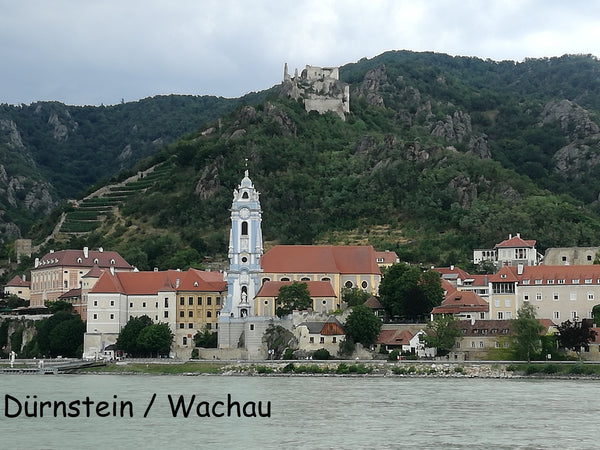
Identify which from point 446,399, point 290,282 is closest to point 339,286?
point 290,282

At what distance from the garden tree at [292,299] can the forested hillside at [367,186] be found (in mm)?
28582

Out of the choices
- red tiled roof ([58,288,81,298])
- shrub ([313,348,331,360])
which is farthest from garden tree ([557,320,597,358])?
red tiled roof ([58,288,81,298])

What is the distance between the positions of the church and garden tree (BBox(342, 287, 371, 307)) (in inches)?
31.4

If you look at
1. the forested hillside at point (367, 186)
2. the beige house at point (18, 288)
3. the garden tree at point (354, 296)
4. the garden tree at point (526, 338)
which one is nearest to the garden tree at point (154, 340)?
the garden tree at point (354, 296)

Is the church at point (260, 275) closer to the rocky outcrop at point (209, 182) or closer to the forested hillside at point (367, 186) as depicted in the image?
the forested hillside at point (367, 186)

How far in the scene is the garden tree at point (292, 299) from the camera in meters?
91.3

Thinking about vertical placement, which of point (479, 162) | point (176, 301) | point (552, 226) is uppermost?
point (479, 162)

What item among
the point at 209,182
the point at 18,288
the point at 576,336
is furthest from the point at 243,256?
the point at 209,182

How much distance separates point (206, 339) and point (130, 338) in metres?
5.91

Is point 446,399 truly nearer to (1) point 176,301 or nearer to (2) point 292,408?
(2) point 292,408

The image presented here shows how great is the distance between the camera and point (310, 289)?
94.6 m

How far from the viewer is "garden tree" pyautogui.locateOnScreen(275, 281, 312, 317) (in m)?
91.3

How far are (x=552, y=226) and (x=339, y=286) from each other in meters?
33.3

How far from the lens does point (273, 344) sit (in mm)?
89812
